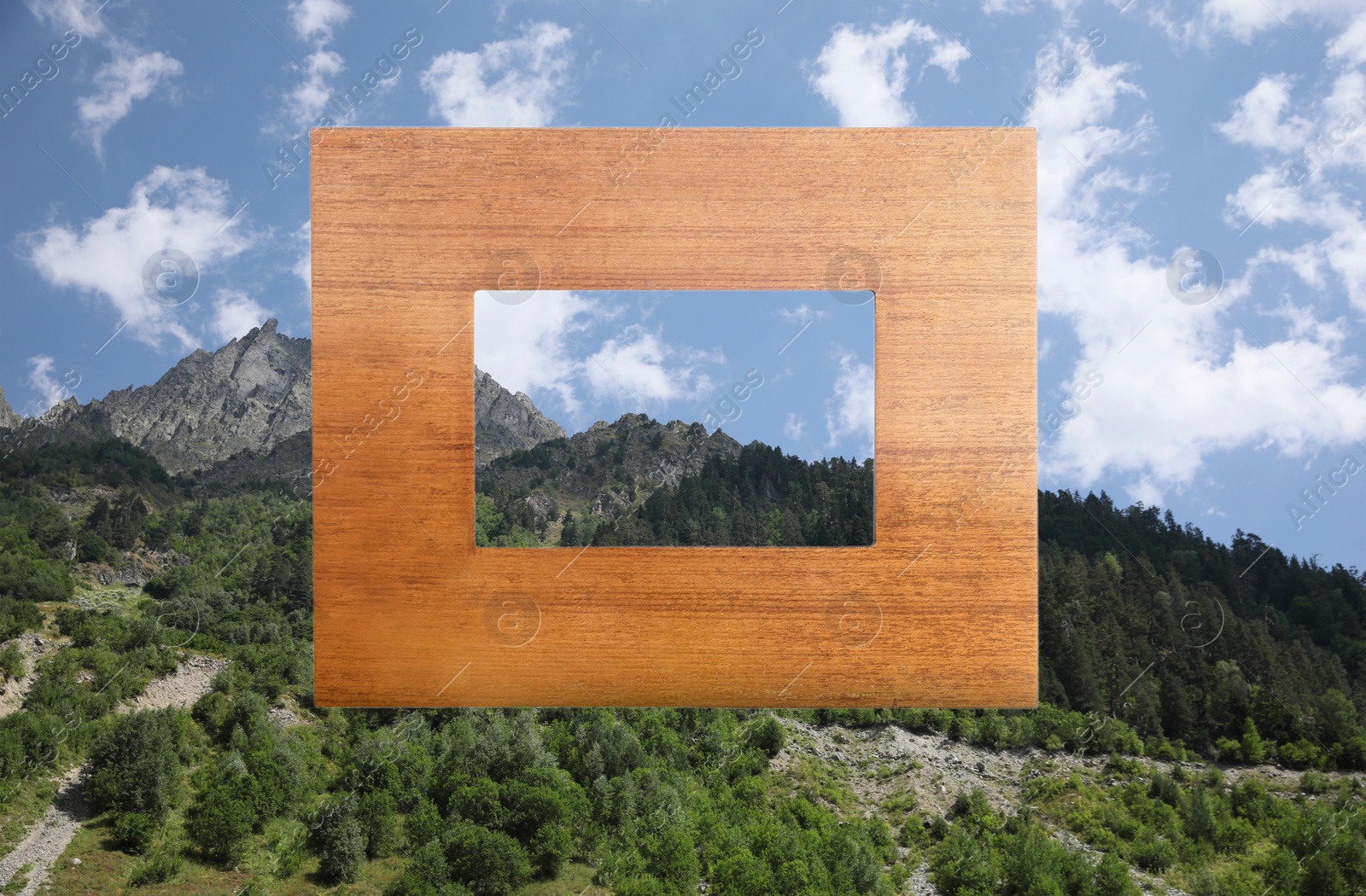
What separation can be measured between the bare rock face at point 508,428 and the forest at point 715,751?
337cm

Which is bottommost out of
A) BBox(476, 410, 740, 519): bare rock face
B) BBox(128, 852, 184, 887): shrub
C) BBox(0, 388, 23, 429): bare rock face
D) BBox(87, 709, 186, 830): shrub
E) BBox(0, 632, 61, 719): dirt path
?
BBox(128, 852, 184, 887): shrub

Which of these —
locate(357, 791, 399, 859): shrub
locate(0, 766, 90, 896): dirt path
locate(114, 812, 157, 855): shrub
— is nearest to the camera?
locate(0, 766, 90, 896): dirt path

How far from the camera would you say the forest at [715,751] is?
13023 mm

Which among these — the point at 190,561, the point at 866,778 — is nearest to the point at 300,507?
the point at 190,561

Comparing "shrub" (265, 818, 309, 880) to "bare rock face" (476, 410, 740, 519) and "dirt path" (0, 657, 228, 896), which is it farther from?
"bare rock face" (476, 410, 740, 519)

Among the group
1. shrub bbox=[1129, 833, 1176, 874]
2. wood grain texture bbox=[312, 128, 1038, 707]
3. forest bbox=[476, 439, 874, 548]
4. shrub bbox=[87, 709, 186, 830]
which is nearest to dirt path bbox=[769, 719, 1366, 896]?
shrub bbox=[1129, 833, 1176, 874]

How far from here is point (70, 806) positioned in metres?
15.1

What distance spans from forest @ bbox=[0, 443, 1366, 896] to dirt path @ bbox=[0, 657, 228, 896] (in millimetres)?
214

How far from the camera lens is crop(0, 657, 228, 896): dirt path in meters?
13.1

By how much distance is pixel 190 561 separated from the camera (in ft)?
76.3

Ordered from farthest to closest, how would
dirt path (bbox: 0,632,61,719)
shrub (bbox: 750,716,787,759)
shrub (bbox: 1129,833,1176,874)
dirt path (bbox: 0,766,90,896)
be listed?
dirt path (bbox: 0,632,61,719) < shrub (bbox: 1129,833,1176,874) < shrub (bbox: 750,716,787,759) < dirt path (bbox: 0,766,90,896)

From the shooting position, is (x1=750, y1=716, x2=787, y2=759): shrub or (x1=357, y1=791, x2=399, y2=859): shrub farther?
(x1=750, y1=716, x2=787, y2=759): shrub

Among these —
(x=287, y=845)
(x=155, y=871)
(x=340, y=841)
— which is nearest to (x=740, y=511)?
(x=340, y=841)

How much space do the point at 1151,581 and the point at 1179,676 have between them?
2200 mm
